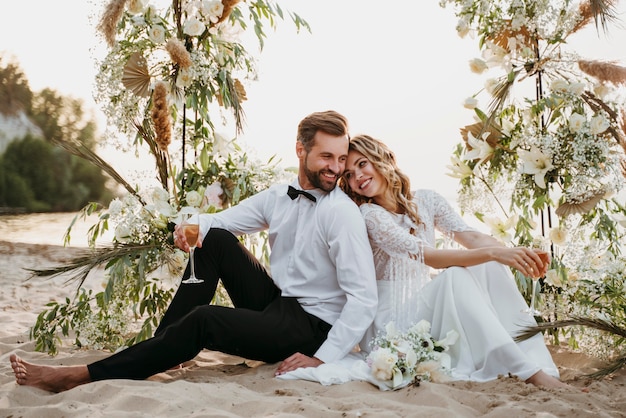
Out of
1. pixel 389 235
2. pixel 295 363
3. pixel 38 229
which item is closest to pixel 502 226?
pixel 389 235

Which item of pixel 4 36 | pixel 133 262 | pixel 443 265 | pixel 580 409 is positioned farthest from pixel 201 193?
pixel 4 36

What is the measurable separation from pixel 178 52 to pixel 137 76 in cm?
34

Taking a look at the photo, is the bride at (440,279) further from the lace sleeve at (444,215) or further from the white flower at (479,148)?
the white flower at (479,148)

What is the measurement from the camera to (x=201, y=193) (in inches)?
150

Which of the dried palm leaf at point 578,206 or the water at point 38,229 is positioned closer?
the dried palm leaf at point 578,206

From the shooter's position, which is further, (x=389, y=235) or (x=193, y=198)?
(x=193, y=198)

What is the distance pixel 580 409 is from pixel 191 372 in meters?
1.76

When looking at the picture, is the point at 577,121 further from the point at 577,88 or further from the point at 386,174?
the point at 386,174

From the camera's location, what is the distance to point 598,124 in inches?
143

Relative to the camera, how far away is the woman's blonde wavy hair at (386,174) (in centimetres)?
335

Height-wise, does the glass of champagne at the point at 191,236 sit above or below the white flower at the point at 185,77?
below

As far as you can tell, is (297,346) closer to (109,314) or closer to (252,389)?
(252,389)

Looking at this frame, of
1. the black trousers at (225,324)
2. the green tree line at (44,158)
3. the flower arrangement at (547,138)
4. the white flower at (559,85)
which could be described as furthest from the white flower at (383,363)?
the green tree line at (44,158)

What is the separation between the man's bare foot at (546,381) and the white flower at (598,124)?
1.44 meters
